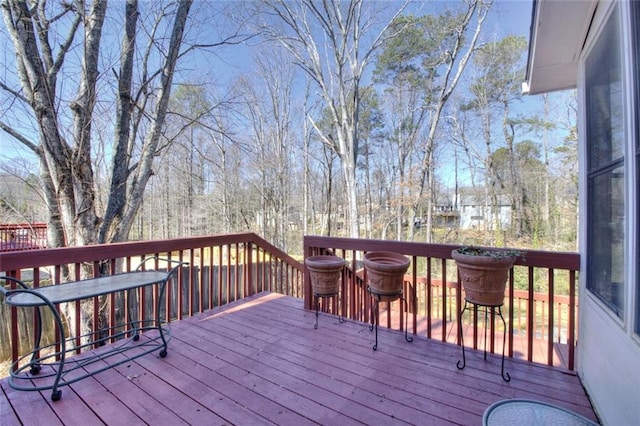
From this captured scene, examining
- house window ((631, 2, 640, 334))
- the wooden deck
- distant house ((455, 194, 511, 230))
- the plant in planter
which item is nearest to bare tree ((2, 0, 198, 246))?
the wooden deck

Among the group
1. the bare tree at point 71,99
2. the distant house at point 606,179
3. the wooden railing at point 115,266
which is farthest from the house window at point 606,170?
the bare tree at point 71,99

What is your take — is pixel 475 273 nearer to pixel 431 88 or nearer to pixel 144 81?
pixel 144 81

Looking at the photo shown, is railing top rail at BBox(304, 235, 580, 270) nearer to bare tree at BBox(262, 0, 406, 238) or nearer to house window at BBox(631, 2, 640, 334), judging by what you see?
house window at BBox(631, 2, 640, 334)

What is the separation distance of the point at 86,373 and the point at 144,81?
4.00 metres

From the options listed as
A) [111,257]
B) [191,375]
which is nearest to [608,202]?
[191,375]

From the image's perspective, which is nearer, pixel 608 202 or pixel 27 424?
pixel 27 424

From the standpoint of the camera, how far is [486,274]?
6.62 ft

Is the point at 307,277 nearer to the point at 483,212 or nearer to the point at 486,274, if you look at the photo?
the point at 486,274

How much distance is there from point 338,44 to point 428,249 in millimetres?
8789

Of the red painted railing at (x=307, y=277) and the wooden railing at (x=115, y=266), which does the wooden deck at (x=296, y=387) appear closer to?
the red painted railing at (x=307, y=277)

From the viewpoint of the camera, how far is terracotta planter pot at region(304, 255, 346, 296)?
111 inches

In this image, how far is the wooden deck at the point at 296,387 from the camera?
164 cm

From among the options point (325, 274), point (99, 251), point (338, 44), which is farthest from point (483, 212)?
point (99, 251)

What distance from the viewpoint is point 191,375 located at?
2061 millimetres
